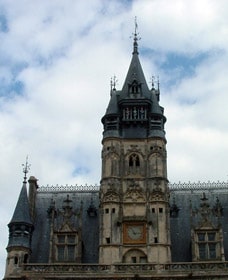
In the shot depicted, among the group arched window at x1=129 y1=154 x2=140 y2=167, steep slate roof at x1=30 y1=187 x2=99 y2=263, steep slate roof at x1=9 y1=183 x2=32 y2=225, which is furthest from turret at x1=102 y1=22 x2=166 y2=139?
steep slate roof at x1=9 y1=183 x2=32 y2=225

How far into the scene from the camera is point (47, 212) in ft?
168

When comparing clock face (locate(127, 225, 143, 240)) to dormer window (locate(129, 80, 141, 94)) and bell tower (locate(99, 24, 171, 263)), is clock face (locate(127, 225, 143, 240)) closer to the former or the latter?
bell tower (locate(99, 24, 171, 263))

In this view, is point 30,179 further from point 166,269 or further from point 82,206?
point 166,269

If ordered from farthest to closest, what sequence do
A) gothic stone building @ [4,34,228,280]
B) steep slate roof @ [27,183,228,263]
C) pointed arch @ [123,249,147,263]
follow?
1. steep slate roof @ [27,183,228,263]
2. pointed arch @ [123,249,147,263]
3. gothic stone building @ [4,34,228,280]

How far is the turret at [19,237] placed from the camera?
46.0 meters

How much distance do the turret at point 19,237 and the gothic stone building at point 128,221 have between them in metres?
0.07

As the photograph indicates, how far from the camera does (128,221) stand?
46.2 meters

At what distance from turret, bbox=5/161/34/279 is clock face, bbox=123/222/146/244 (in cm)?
760

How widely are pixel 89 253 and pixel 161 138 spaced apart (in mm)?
10664

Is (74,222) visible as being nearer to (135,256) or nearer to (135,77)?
(135,256)

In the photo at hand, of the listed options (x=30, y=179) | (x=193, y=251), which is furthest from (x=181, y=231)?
(x=30, y=179)

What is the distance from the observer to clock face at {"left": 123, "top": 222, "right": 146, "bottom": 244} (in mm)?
45781

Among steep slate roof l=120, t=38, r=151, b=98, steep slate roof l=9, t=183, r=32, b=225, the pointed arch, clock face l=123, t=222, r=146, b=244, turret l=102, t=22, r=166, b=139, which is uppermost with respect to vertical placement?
steep slate roof l=120, t=38, r=151, b=98

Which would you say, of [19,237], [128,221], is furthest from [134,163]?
[19,237]
